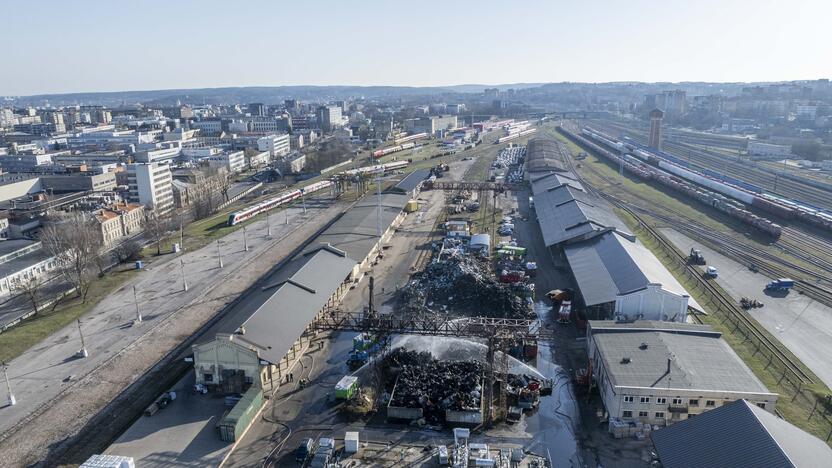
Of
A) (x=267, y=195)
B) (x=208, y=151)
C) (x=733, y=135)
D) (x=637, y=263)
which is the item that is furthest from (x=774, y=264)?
(x=733, y=135)

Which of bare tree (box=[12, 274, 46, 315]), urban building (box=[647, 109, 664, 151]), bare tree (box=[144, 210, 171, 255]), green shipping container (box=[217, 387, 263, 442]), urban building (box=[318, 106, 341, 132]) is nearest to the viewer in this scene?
green shipping container (box=[217, 387, 263, 442])

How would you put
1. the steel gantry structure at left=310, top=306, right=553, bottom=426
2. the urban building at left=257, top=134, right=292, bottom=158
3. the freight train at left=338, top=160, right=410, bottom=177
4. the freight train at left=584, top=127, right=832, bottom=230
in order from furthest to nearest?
the urban building at left=257, top=134, right=292, bottom=158
the freight train at left=338, top=160, right=410, bottom=177
the freight train at left=584, top=127, right=832, bottom=230
the steel gantry structure at left=310, top=306, right=553, bottom=426

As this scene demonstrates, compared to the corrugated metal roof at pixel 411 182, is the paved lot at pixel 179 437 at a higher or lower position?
lower

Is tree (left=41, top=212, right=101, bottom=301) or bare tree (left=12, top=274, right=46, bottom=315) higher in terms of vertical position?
tree (left=41, top=212, right=101, bottom=301)

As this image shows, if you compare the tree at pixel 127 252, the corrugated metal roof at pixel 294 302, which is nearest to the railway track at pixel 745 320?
the corrugated metal roof at pixel 294 302

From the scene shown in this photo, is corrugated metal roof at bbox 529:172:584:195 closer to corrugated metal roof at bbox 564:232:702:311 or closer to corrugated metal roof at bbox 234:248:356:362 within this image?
corrugated metal roof at bbox 564:232:702:311

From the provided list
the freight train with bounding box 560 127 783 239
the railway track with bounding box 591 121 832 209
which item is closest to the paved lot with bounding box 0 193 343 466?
the freight train with bounding box 560 127 783 239

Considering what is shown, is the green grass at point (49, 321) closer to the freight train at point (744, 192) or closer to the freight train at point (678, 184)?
the freight train at point (678, 184)
